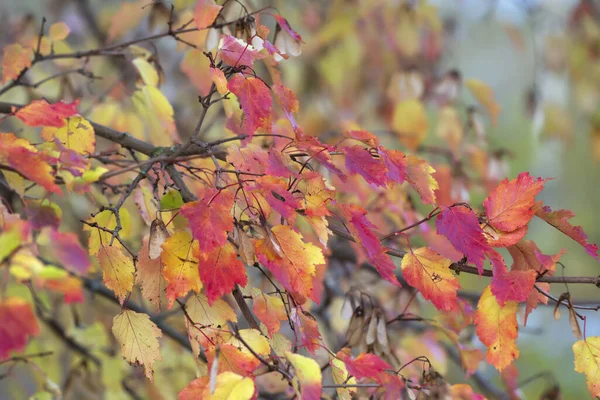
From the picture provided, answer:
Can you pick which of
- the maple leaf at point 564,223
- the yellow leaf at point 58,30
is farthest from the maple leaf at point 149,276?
the yellow leaf at point 58,30

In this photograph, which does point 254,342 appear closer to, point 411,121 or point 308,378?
point 308,378

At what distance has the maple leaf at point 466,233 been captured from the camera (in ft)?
2.17

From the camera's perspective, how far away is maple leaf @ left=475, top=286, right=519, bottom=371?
0.69 meters

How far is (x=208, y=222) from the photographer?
0.61 m

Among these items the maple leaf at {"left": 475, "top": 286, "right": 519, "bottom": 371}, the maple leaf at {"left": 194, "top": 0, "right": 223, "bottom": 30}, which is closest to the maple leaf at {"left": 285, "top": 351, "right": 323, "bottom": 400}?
the maple leaf at {"left": 475, "top": 286, "right": 519, "bottom": 371}

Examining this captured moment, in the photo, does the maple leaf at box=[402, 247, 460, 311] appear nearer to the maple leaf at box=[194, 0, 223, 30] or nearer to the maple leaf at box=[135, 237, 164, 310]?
the maple leaf at box=[135, 237, 164, 310]

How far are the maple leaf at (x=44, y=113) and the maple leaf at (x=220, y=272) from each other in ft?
0.69

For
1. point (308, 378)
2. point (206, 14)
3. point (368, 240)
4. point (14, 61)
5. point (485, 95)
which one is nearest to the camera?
point (308, 378)

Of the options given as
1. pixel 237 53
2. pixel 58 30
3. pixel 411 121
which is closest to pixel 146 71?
pixel 58 30

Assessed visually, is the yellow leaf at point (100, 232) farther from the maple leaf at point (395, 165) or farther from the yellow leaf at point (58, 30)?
the yellow leaf at point (58, 30)

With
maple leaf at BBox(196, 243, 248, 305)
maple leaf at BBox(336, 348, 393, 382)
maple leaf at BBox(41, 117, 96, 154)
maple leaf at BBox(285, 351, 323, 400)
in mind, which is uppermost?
maple leaf at BBox(41, 117, 96, 154)

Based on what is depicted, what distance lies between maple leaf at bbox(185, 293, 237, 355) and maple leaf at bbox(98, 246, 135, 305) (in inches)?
2.9

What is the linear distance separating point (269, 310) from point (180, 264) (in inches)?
4.8

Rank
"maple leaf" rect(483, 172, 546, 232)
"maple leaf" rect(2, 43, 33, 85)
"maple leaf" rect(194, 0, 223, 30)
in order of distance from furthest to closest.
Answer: "maple leaf" rect(2, 43, 33, 85)
"maple leaf" rect(194, 0, 223, 30)
"maple leaf" rect(483, 172, 546, 232)
